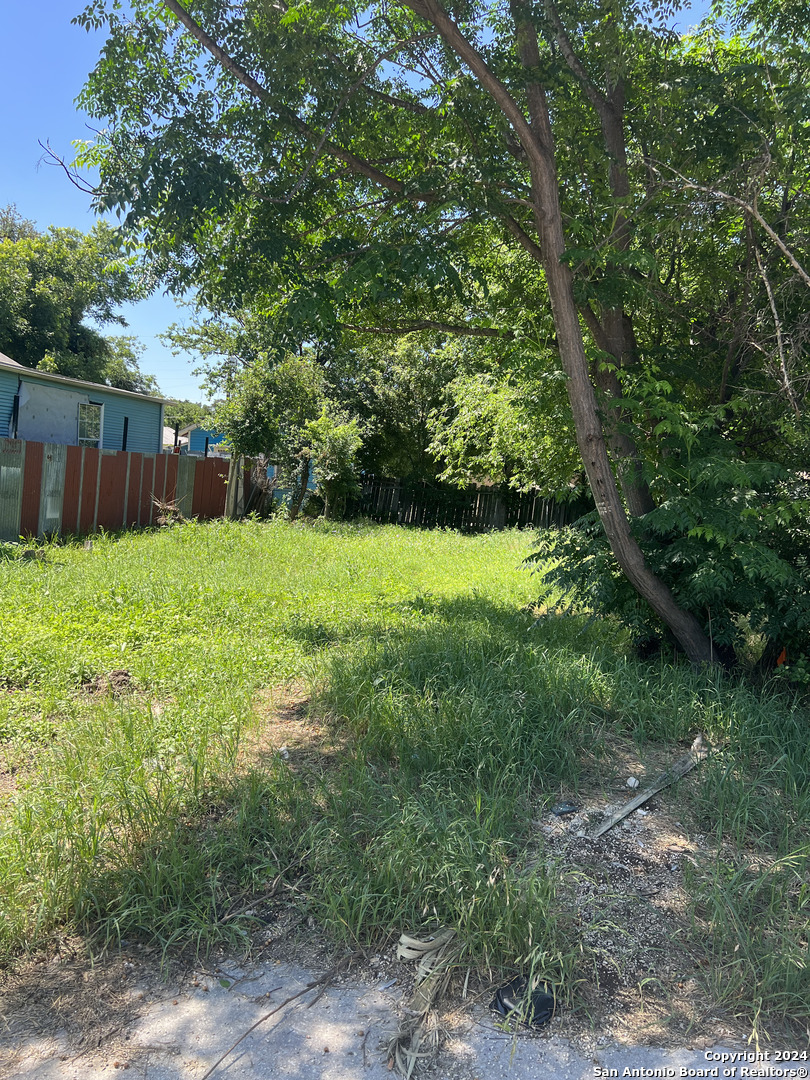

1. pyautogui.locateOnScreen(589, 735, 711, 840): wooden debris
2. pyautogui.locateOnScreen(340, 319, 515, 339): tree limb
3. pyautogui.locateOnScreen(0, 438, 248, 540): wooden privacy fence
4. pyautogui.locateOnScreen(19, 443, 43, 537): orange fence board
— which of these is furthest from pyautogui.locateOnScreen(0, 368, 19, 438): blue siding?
pyautogui.locateOnScreen(589, 735, 711, 840): wooden debris

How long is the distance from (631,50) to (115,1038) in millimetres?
7068

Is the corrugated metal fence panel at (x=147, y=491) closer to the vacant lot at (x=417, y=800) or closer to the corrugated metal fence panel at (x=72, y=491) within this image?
the corrugated metal fence panel at (x=72, y=491)

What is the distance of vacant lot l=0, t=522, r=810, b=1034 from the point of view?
2.75 m

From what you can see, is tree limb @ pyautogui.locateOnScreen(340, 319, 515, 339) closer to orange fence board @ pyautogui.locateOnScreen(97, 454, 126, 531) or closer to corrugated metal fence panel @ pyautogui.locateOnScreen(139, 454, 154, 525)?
orange fence board @ pyautogui.locateOnScreen(97, 454, 126, 531)

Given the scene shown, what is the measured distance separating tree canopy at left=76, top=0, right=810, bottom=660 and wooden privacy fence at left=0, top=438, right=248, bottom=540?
6.63m

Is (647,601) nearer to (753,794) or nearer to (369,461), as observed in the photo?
(753,794)

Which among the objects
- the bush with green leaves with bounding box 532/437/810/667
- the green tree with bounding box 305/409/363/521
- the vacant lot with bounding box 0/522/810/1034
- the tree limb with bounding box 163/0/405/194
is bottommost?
the vacant lot with bounding box 0/522/810/1034

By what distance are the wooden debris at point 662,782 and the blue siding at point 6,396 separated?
16.0 m

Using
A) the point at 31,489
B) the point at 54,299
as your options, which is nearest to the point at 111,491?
the point at 31,489

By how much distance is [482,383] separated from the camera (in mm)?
10703

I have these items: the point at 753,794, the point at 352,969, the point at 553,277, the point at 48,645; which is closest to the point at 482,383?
the point at 553,277

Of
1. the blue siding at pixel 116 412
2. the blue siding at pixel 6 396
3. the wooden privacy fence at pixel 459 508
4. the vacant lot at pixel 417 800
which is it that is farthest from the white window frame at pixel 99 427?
the vacant lot at pixel 417 800

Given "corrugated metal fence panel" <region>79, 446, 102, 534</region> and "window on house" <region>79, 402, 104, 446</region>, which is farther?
"window on house" <region>79, 402, 104, 446</region>

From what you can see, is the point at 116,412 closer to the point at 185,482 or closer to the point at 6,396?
the point at 6,396
